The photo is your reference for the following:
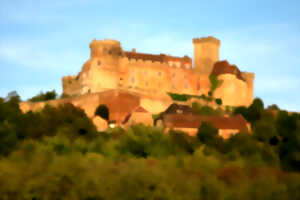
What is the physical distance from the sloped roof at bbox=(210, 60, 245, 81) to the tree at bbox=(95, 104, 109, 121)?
1668 centimetres

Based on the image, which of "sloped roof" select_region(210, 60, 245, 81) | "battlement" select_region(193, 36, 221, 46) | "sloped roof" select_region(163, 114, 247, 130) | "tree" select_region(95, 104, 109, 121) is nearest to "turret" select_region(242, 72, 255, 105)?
"sloped roof" select_region(210, 60, 245, 81)

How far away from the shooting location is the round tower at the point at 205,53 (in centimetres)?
6322

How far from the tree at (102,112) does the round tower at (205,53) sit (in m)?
16.7

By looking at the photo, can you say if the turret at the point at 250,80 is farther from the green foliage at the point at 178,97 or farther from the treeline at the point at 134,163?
the treeline at the point at 134,163

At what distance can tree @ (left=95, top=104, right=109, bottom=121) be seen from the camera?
161 feet

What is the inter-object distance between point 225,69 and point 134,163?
35.6 metres

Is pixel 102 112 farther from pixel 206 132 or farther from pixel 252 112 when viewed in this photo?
pixel 252 112

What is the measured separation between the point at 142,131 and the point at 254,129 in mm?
13870

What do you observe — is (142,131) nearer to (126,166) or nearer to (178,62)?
(126,166)

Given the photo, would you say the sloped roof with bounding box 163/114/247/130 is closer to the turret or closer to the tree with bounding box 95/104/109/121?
the tree with bounding box 95/104/109/121

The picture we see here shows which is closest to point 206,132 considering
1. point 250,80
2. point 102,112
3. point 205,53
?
point 102,112

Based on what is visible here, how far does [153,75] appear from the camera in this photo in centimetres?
5697

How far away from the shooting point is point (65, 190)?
2609 cm

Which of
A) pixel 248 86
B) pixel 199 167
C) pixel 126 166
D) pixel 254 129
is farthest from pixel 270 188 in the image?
pixel 248 86
